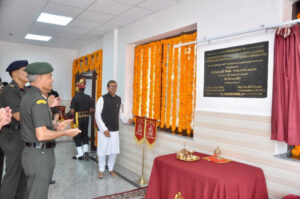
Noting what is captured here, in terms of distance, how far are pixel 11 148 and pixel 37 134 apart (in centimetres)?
90

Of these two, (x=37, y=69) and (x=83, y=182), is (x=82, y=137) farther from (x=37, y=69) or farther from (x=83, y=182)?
(x=37, y=69)

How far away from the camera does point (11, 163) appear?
2.55 meters

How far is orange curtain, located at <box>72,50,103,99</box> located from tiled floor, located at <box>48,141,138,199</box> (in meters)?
1.94

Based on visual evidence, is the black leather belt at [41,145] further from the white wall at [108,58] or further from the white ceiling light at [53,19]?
the white wall at [108,58]

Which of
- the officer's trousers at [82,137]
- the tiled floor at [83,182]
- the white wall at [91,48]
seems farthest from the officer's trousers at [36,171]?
the white wall at [91,48]

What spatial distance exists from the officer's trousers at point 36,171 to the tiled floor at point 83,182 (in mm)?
1348

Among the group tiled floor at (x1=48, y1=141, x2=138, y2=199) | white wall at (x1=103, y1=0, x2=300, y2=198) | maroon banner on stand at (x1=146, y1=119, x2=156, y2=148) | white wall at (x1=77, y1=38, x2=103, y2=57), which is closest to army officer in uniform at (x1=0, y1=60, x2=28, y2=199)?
tiled floor at (x1=48, y1=141, x2=138, y2=199)

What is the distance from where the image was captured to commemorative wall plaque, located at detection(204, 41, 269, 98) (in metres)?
2.51

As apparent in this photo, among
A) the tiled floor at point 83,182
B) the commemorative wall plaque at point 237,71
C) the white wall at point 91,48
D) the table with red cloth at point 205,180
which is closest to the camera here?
the table with red cloth at point 205,180

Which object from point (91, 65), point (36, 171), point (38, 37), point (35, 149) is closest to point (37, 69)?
point (35, 149)

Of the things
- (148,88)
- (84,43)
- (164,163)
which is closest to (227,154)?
(164,163)

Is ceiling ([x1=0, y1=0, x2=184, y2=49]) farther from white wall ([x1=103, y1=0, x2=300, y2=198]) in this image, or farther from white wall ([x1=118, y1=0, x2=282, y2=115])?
white wall ([x1=103, y1=0, x2=300, y2=198])

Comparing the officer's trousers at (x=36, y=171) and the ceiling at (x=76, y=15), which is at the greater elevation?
the ceiling at (x=76, y=15)

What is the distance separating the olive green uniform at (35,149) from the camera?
6.50 ft
